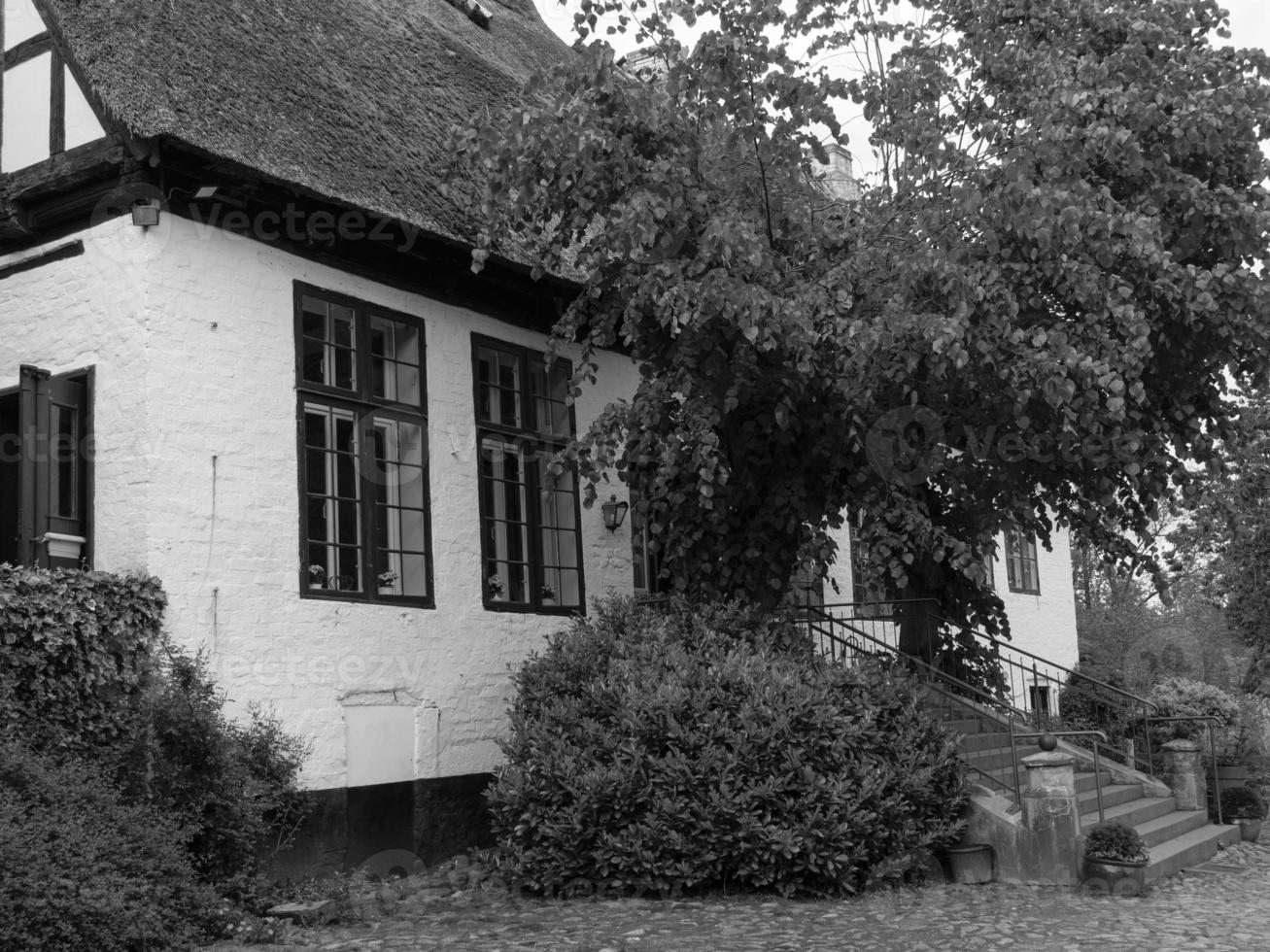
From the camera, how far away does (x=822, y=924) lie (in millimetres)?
8109

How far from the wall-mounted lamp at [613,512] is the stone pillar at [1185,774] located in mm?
5477

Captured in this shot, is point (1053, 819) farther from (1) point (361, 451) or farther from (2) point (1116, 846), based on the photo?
(1) point (361, 451)

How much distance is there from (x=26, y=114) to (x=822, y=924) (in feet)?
25.5

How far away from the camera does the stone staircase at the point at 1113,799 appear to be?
10906 millimetres

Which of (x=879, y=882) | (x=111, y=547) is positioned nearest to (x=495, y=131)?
(x=111, y=547)

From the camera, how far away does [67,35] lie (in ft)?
31.4

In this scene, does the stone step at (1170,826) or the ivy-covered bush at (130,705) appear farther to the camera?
the stone step at (1170,826)

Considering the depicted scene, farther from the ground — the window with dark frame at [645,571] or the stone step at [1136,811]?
the window with dark frame at [645,571]

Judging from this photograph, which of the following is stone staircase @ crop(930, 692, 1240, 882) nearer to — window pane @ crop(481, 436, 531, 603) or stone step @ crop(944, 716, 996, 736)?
stone step @ crop(944, 716, 996, 736)

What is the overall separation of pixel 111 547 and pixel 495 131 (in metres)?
3.98

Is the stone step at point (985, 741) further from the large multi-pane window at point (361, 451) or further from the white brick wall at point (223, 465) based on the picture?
the large multi-pane window at point (361, 451)

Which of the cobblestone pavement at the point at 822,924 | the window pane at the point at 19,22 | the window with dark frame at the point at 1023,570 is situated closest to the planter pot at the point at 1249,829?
the cobblestone pavement at the point at 822,924

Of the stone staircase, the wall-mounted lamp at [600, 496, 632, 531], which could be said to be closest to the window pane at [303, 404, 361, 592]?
the wall-mounted lamp at [600, 496, 632, 531]

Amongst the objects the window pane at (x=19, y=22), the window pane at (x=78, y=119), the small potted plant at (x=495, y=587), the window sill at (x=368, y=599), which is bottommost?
the window sill at (x=368, y=599)
